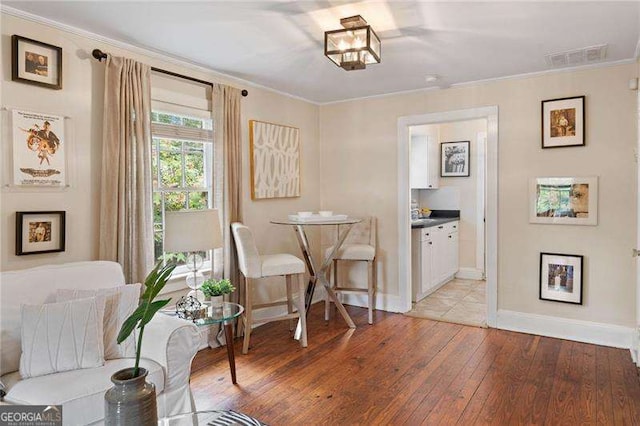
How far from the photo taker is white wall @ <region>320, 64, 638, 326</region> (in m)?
3.47

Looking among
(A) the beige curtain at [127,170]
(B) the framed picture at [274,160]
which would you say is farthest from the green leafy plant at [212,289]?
(B) the framed picture at [274,160]

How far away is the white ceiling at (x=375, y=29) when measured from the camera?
2.42 meters

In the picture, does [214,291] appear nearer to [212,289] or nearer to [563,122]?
[212,289]

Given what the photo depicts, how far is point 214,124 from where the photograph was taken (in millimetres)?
3619

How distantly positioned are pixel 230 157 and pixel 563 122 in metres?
2.92

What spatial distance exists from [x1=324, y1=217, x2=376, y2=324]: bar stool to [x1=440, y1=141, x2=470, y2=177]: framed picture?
7.39ft

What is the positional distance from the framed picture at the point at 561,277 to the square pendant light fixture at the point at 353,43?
8.13ft

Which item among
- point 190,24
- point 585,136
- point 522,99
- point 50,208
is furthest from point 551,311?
point 50,208

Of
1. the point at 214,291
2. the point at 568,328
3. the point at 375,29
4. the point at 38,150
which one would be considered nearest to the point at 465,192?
the point at 568,328

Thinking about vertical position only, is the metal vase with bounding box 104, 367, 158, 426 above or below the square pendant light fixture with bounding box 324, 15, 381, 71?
below

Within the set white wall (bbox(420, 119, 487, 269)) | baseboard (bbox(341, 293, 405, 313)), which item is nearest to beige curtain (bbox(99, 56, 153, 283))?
baseboard (bbox(341, 293, 405, 313))

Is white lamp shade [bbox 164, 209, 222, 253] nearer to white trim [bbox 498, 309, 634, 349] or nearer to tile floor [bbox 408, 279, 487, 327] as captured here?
tile floor [bbox 408, 279, 487, 327]

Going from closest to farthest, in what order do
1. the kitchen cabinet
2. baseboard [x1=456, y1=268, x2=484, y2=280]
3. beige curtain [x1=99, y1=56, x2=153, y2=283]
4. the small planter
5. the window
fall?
beige curtain [x1=99, y1=56, x2=153, y2=283]
the small planter
the window
the kitchen cabinet
baseboard [x1=456, y1=268, x2=484, y2=280]

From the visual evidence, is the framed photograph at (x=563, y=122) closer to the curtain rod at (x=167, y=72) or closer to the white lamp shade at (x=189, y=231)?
the curtain rod at (x=167, y=72)
